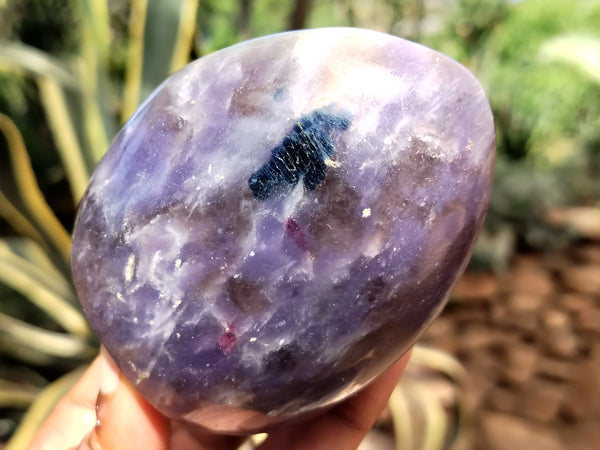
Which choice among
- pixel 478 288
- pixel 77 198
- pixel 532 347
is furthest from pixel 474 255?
pixel 77 198

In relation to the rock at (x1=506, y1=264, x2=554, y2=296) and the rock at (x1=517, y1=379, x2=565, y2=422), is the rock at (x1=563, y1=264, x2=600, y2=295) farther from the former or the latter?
the rock at (x1=517, y1=379, x2=565, y2=422)

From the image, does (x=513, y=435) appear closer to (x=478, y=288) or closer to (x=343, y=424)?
(x=478, y=288)

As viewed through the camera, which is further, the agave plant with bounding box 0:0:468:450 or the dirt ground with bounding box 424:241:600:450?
the dirt ground with bounding box 424:241:600:450

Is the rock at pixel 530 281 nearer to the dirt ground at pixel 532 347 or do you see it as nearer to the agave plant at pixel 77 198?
the dirt ground at pixel 532 347

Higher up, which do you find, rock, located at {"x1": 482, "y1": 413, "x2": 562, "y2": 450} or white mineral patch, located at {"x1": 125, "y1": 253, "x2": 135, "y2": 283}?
white mineral patch, located at {"x1": 125, "y1": 253, "x2": 135, "y2": 283}

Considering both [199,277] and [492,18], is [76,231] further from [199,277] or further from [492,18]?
[492,18]

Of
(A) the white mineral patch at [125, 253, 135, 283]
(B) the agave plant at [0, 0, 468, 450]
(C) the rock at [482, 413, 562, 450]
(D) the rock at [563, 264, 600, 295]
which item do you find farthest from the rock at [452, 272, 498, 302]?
(A) the white mineral patch at [125, 253, 135, 283]

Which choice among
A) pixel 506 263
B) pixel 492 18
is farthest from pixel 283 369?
pixel 492 18
